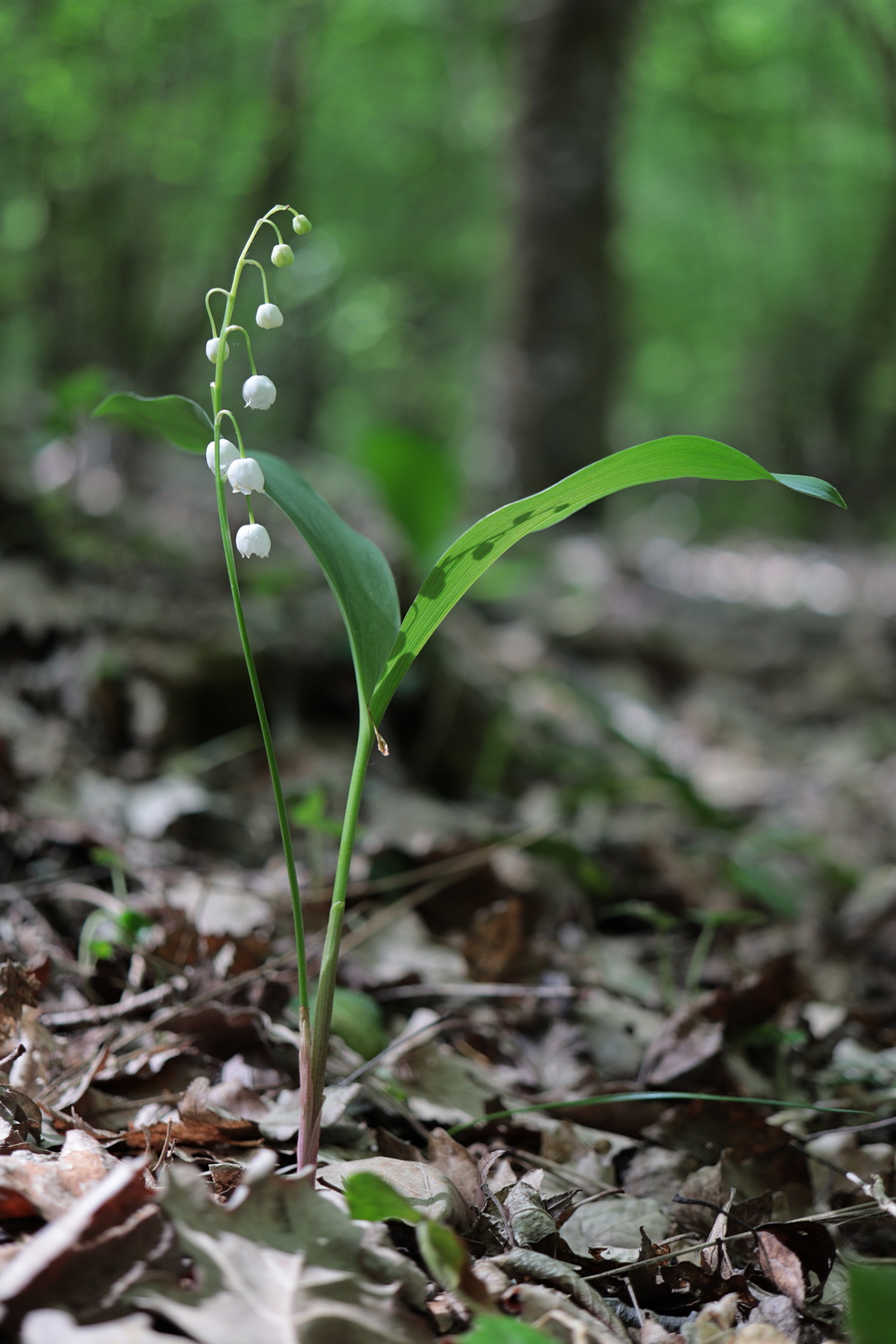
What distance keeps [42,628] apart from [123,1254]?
5.89ft

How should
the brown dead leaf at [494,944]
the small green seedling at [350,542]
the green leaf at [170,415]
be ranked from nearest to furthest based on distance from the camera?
the small green seedling at [350,542], the green leaf at [170,415], the brown dead leaf at [494,944]

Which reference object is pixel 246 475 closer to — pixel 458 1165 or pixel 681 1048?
pixel 458 1165

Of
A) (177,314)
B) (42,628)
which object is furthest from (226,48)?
(42,628)

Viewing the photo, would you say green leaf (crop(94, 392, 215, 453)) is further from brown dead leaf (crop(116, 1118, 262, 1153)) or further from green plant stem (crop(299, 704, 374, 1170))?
brown dead leaf (crop(116, 1118, 262, 1153))

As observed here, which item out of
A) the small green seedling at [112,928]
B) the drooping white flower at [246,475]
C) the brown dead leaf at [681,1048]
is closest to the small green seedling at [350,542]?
the drooping white flower at [246,475]

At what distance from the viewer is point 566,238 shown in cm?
538

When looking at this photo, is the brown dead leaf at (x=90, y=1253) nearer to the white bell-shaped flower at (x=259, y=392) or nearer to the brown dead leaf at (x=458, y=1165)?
the brown dead leaf at (x=458, y=1165)

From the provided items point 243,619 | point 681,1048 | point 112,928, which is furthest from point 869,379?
point 243,619

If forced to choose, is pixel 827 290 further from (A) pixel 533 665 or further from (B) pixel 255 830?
(B) pixel 255 830

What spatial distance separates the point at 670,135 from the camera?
11727 millimetres

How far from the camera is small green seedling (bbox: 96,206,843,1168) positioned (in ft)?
2.64

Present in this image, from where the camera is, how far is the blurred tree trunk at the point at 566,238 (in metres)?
5.24

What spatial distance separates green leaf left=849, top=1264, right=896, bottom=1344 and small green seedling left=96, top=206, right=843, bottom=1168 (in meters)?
0.46

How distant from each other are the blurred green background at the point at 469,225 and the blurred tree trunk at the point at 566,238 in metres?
0.02
